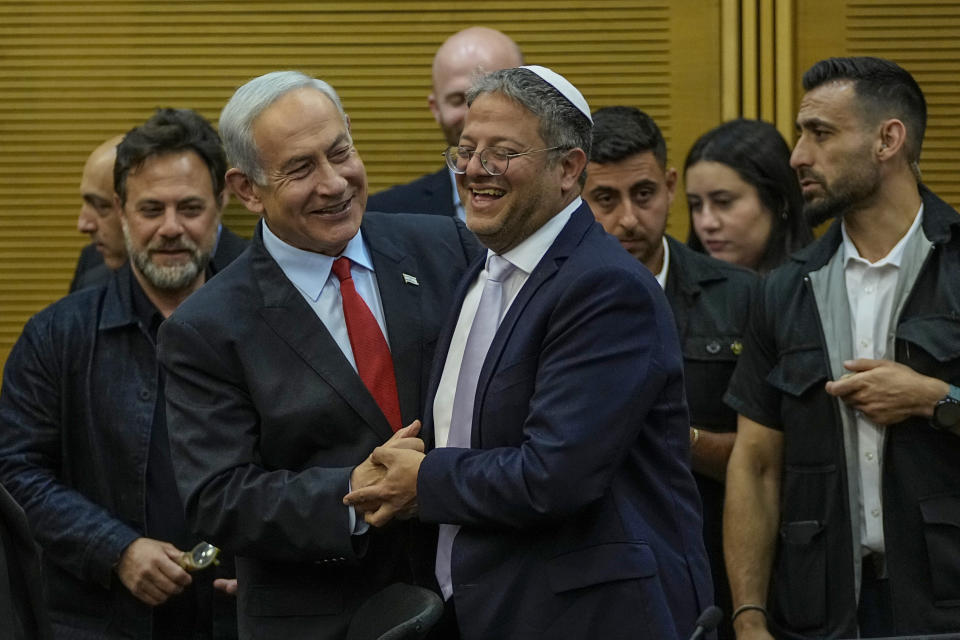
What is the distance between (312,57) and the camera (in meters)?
4.18

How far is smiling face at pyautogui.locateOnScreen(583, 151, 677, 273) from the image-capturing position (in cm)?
339

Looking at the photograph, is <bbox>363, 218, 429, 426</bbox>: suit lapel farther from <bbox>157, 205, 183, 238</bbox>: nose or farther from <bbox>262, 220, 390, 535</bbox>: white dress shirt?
<bbox>157, 205, 183, 238</bbox>: nose

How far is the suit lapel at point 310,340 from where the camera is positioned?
252 cm

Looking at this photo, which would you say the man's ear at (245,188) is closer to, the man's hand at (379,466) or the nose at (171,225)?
the man's hand at (379,466)

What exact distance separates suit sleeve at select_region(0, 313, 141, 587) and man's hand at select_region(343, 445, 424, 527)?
114 cm

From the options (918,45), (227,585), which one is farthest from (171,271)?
(918,45)

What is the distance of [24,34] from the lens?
13.8 feet

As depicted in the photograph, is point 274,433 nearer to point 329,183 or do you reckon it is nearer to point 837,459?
point 329,183

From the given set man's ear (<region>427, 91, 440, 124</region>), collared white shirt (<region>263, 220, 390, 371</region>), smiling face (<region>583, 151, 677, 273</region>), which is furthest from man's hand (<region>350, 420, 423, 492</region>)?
man's ear (<region>427, 91, 440, 124</region>)

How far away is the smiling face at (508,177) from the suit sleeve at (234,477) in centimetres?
51

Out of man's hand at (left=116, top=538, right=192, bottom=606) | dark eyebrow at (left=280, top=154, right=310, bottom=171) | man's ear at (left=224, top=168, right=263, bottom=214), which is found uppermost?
dark eyebrow at (left=280, top=154, right=310, bottom=171)

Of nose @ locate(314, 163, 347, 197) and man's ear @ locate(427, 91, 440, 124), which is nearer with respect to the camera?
nose @ locate(314, 163, 347, 197)

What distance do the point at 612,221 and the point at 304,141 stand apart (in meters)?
1.03

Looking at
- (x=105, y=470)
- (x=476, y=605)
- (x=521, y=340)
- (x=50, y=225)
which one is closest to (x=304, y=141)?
(x=521, y=340)
